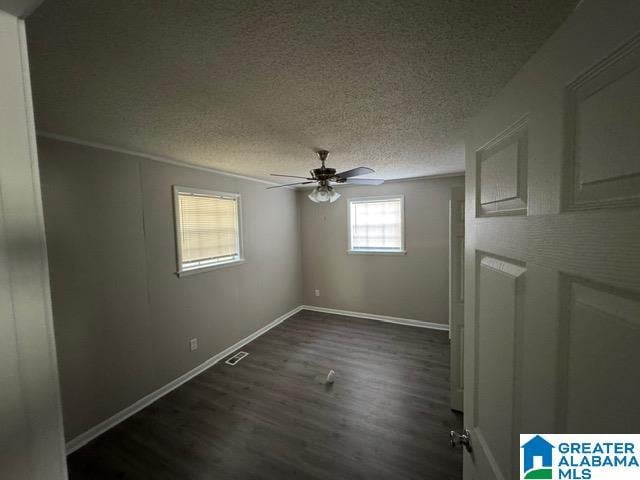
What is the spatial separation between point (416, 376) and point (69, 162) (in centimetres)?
374

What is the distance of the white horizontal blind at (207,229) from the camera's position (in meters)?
2.82

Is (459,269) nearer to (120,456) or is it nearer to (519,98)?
(519,98)

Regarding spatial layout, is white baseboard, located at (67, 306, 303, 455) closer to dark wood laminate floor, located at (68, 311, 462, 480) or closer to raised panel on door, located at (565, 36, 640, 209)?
dark wood laminate floor, located at (68, 311, 462, 480)

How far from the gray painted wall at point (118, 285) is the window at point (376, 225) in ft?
7.26

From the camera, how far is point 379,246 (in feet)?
14.3

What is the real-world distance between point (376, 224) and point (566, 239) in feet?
12.9

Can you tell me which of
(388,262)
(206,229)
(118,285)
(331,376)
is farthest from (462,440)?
(388,262)

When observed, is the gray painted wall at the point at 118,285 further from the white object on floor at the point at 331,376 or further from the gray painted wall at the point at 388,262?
the gray painted wall at the point at 388,262

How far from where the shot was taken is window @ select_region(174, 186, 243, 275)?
277cm

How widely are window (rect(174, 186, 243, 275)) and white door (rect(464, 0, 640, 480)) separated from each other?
283cm

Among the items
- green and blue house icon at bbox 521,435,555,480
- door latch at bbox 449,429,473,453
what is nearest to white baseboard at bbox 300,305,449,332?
door latch at bbox 449,429,473,453

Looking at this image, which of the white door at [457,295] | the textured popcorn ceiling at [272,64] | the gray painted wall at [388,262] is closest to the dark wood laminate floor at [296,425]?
the white door at [457,295]

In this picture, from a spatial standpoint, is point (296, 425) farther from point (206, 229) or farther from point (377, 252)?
point (377, 252)

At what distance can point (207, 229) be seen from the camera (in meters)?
3.10
